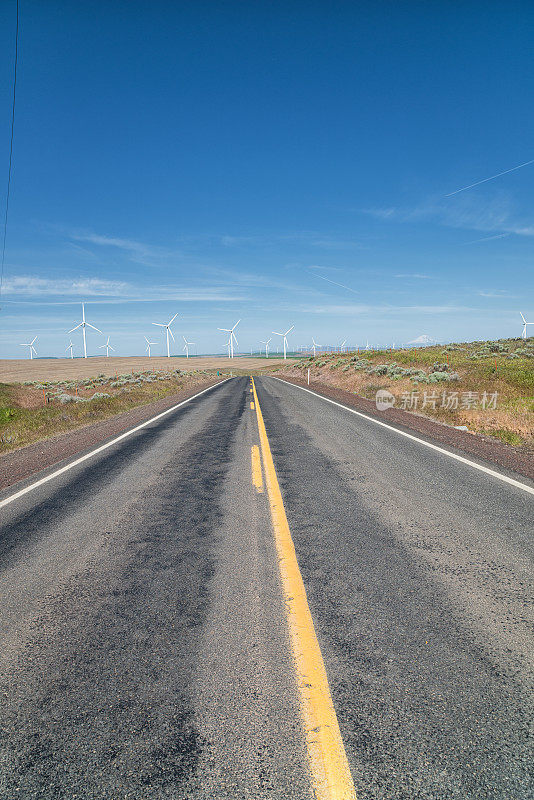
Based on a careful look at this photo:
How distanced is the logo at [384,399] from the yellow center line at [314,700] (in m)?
13.2

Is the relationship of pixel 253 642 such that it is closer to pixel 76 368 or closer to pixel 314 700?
pixel 314 700

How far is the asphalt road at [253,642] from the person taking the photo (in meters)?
2.03

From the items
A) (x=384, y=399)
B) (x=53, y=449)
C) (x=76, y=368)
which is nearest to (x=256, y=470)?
(x=53, y=449)

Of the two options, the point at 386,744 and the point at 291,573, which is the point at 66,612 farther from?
the point at 386,744

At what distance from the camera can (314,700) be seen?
240cm

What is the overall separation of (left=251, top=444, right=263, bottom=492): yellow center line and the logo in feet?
28.1

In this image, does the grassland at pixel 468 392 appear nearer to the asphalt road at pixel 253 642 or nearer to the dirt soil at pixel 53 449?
the asphalt road at pixel 253 642

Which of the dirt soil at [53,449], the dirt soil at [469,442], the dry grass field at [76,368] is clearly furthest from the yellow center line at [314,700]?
the dry grass field at [76,368]

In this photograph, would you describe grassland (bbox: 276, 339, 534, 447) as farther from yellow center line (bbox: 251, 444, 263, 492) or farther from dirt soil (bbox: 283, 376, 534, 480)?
yellow center line (bbox: 251, 444, 263, 492)

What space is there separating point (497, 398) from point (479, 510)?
10394 millimetres

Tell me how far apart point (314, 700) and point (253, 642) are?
2.16 feet

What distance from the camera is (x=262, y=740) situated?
2.16 metres

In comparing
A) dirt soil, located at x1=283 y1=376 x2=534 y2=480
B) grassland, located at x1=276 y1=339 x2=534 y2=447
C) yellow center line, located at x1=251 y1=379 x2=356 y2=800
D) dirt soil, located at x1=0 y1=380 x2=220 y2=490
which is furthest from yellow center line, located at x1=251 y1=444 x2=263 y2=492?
grassland, located at x1=276 y1=339 x2=534 y2=447

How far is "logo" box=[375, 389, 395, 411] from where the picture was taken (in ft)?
55.3
